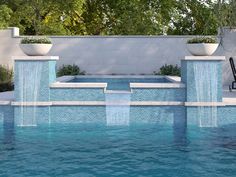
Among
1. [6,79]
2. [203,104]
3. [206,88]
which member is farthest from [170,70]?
[203,104]

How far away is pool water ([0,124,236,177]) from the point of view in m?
6.50

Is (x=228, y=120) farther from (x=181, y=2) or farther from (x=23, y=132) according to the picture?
(x=181, y=2)

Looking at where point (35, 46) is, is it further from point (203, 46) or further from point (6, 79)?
point (6, 79)

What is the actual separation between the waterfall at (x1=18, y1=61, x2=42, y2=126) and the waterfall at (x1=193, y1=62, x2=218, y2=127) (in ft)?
12.6

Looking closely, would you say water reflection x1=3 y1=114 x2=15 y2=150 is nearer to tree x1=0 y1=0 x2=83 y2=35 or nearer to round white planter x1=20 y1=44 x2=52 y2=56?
round white planter x1=20 y1=44 x2=52 y2=56

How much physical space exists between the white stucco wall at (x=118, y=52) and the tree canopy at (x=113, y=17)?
10.2 feet

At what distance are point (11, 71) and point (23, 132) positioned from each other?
9221mm

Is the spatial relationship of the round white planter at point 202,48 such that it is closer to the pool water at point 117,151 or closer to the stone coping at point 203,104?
the stone coping at point 203,104

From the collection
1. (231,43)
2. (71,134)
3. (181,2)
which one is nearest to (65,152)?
(71,134)

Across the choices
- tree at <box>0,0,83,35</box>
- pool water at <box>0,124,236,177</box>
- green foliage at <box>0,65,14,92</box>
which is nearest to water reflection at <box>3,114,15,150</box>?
pool water at <box>0,124,236,177</box>

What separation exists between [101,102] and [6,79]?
766cm

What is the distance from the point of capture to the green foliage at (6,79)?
1602cm

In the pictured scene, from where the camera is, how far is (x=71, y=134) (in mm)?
9469

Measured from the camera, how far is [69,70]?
758 inches
